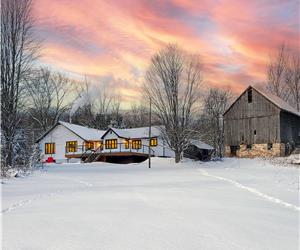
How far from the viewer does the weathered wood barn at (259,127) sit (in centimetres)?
3959

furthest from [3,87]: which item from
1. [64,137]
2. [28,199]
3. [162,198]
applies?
[64,137]

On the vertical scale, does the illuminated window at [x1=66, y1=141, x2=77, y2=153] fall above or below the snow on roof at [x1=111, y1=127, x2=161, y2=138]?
below

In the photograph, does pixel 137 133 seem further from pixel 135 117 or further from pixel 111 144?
pixel 135 117

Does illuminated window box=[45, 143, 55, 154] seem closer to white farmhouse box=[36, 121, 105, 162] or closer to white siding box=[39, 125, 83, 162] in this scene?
white farmhouse box=[36, 121, 105, 162]

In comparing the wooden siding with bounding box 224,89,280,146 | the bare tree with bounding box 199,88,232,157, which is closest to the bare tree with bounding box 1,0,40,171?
the wooden siding with bounding box 224,89,280,146

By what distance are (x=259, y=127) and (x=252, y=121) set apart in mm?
1126

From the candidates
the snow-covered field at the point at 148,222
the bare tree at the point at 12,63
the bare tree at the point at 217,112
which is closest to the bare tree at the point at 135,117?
the bare tree at the point at 217,112

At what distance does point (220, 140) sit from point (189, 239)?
58.5 m

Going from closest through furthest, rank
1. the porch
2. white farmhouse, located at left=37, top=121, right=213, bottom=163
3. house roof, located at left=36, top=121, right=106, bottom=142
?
the porch
white farmhouse, located at left=37, top=121, right=213, bottom=163
house roof, located at left=36, top=121, right=106, bottom=142

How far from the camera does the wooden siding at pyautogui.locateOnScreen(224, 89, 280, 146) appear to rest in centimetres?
3981

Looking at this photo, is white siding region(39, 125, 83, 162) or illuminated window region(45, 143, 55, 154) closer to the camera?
white siding region(39, 125, 83, 162)

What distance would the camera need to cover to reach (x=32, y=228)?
240 inches

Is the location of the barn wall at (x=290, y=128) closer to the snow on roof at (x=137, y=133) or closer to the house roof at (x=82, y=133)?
the snow on roof at (x=137, y=133)

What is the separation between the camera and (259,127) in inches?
1607
